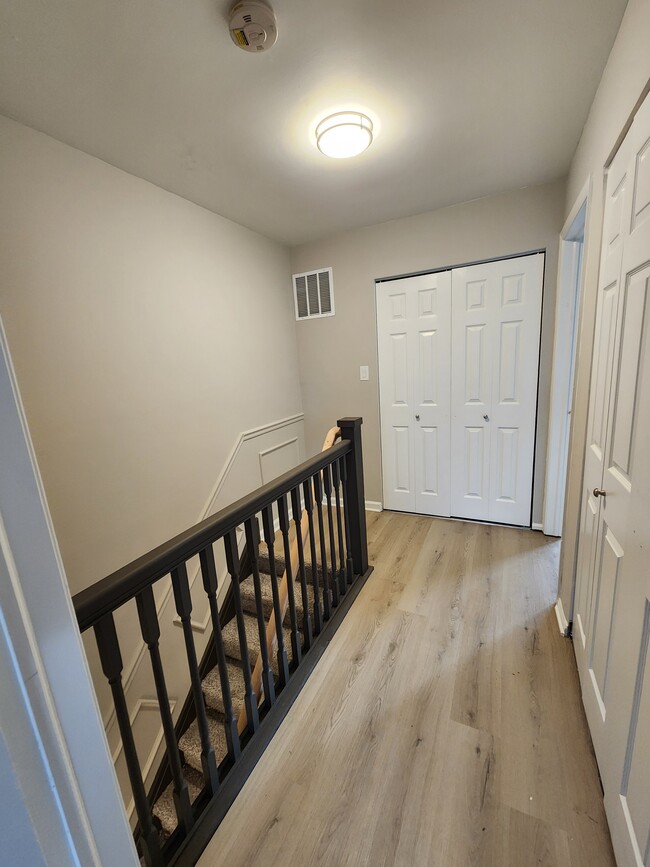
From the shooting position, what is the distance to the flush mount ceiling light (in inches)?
60.7

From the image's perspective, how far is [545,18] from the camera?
1.15 meters

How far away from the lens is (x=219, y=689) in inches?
87.0

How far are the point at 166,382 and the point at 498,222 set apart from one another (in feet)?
7.99

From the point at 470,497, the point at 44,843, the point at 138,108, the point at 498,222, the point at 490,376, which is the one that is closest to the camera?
the point at 44,843

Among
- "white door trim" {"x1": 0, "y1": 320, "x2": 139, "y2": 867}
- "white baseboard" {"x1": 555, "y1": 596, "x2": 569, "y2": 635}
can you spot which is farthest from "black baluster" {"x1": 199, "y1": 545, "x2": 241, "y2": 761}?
"white baseboard" {"x1": 555, "y1": 596, "x2": 569, "y2": 635}

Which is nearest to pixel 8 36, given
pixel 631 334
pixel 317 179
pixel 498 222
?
pixel 317 179

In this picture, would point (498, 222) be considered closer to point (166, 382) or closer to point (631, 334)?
point (631, 334)

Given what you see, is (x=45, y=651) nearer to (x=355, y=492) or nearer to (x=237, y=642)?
(x=355, y=492)

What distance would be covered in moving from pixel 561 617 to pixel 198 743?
82.1 inches

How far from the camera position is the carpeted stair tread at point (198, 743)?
1.95 meters

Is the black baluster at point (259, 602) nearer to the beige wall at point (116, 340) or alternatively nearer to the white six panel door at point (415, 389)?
the beige wall at point (116, 340)

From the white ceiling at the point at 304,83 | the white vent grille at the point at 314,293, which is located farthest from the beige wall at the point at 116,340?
the white vent grille at the point at 314,293

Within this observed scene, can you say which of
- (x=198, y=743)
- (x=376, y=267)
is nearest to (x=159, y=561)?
(x=198, y=743)

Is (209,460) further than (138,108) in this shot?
Yes
